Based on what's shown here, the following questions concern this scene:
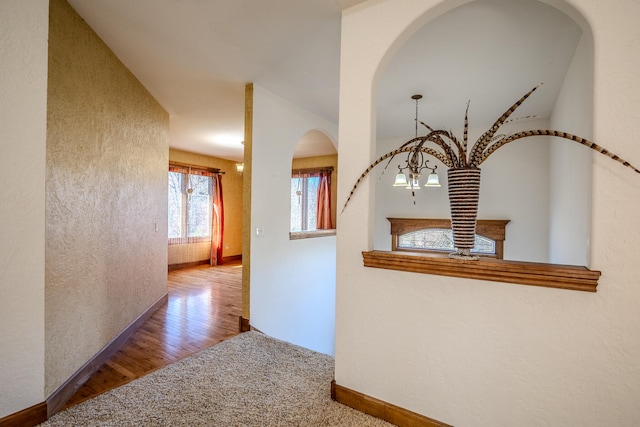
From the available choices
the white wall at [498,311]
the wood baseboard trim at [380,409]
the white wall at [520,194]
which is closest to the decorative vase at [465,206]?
the white wall at [498,311]

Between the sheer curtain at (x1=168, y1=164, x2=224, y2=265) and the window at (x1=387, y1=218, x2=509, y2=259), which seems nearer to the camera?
the window at (x1=387, y1=218, x2=509, y2=259)

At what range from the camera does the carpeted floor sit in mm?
1661

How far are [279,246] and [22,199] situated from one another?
2151 millimetres

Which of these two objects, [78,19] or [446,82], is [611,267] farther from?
[78,19]

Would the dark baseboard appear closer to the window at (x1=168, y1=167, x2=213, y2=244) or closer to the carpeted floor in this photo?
the window at (x1=168, y1=167, x2=213, y2=244)

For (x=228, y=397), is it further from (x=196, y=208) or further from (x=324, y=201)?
(x=196, y=208)

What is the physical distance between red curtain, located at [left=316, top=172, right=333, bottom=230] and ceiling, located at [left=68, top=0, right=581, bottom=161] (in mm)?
3026

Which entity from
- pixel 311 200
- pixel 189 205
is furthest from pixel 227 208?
pixel 311 200

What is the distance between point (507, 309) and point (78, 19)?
3.08 meters

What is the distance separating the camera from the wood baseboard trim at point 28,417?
1526 mm

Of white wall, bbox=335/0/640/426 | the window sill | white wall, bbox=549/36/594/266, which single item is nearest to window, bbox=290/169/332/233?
the window sill

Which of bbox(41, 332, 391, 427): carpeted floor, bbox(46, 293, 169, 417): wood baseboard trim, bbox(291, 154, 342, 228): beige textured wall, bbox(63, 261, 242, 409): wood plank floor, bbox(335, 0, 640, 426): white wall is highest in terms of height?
bbox(291, 154, 342, 228): beige textured wall

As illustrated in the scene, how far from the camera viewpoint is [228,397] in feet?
6.16

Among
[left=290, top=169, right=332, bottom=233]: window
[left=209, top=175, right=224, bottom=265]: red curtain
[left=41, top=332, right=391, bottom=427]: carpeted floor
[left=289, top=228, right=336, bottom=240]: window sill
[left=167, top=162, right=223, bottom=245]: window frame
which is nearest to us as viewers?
[left=41, top=332, right=391, bottom=427]: carpeted floor
